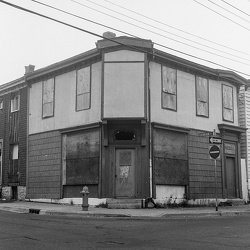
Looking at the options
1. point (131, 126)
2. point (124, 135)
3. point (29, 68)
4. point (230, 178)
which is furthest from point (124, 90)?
point (230, 178)

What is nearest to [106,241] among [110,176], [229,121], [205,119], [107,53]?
[110,176]

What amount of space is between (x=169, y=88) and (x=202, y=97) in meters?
2.70

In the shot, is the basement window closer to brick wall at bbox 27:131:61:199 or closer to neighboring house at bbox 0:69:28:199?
brick wall at bbox 27:131:61:199

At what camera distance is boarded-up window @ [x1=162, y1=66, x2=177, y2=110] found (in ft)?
67.3

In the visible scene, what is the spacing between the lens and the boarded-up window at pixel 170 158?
1977cm

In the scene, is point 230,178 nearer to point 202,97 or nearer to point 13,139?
point 202,97

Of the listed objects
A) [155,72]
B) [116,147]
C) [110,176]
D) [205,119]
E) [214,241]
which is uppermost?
[155,72]

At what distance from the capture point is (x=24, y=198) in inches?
931

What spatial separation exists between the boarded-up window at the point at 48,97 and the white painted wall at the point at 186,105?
5.92m

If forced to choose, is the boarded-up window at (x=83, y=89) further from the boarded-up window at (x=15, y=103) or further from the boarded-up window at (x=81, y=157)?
the boarded-up window at (x=15, y=103)

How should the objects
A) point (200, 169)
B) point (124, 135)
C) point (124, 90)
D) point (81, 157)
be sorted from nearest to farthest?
point (124, 90) → point (124, 135) → point (81, 157) → point (200, 169)

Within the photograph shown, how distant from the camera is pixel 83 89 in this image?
20812mm

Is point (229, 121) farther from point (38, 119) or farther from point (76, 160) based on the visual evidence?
point (38, 119)

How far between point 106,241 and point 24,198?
51.6 ft
